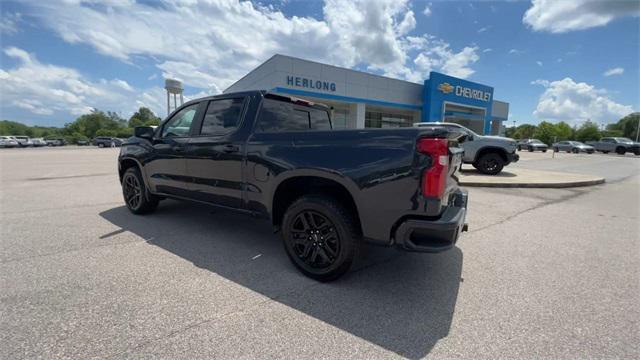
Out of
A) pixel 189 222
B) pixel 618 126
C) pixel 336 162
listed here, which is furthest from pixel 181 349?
pixel 618 126

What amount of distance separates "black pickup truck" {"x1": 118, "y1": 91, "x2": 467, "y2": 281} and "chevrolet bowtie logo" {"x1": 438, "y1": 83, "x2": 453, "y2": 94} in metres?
27.4

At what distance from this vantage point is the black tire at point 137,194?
487 centimetres

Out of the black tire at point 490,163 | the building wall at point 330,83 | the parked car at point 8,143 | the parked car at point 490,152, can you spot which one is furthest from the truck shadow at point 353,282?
the parked car at point 8,143

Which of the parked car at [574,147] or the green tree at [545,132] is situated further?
the green tree at [545,132]

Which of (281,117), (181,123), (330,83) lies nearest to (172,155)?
(181,123)

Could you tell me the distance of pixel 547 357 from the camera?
1.93 m

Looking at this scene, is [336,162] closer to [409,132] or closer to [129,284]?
[409,132]

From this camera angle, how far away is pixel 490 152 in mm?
9766

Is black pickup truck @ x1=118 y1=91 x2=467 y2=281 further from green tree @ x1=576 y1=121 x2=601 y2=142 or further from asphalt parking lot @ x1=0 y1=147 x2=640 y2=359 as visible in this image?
green tree @ x1=576 y1=121 x2=601 y2=142

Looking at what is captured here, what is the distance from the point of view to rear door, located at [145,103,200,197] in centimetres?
407

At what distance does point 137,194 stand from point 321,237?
3809 millimetres

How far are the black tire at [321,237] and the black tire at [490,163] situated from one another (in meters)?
8.93

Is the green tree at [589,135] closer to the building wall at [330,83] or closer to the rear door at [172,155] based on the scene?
the building wall at [330,83]

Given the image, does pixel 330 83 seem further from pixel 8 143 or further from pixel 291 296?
pixel 8 143
